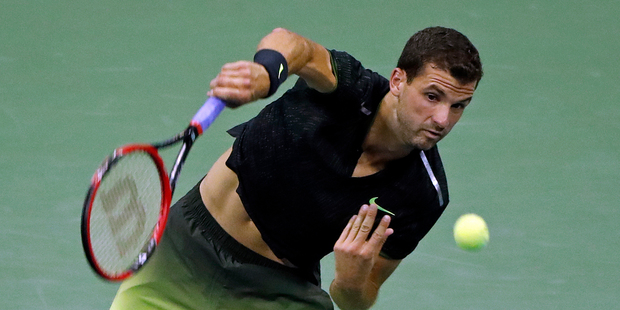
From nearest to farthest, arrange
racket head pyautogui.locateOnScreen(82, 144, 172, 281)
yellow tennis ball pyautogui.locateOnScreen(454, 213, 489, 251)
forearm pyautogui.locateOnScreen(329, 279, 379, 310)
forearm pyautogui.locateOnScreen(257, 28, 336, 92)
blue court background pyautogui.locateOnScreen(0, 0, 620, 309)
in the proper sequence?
racket head pyautogui.locateOnScreen(82, 144, 172, 281)
forearm pyautogui.locateOnScreen(257, 28, 336, 92)
forearm pyautogui.locateOnScreen(329, 279, 379, 310)
yellow tennis ball pyautogui.locateOnScreen(454, 213, 489, 251)
blue court background pyautogui.locateOnScreen(0, 0, 620, 309)

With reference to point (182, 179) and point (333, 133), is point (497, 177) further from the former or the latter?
point (333, 133)

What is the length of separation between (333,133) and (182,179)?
2.25 m

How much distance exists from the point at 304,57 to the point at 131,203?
0.70 m

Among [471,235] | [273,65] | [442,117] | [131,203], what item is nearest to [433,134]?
[442,117]

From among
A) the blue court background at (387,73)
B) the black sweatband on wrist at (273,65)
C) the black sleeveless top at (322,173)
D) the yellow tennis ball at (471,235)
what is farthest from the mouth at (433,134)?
the blue court background at (387,73)

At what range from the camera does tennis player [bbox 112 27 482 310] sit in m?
3.46

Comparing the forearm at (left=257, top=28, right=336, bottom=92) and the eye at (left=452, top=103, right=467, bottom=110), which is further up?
the forearm at (left=257, top=28, right=336, bottom=92)

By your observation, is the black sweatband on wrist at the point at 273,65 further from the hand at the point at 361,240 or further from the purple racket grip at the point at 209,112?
the hand at the point at 361,240

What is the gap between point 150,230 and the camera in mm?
3344

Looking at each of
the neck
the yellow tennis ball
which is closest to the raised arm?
the neck

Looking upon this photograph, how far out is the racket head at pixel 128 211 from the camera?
3003 mm

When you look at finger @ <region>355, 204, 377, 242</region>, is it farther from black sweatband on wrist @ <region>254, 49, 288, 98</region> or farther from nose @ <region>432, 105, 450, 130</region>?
black sweatband on wrist @ <region>254, 49, 288, 98</region>

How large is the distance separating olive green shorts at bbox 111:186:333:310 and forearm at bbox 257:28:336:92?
0.74 metres

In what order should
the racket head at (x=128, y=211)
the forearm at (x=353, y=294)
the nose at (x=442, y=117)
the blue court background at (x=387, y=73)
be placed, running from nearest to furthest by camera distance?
the racket head at (x=128, y=211)
the nose at (x=442, y=117)
the forearm at (x=353, y=294)
the blue court background at (x=387, y=73)
